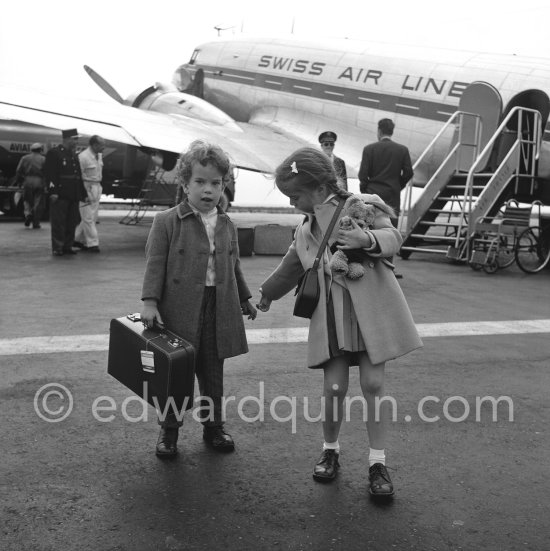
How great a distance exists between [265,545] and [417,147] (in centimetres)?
1246

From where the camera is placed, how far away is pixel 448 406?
Answer: 4.62 metres

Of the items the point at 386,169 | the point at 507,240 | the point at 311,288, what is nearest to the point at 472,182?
the point at 507,240

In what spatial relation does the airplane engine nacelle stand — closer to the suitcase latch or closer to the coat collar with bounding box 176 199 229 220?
the coat collar with bounding box 176 199 229 220

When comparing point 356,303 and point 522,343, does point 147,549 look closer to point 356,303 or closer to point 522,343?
point 356,303

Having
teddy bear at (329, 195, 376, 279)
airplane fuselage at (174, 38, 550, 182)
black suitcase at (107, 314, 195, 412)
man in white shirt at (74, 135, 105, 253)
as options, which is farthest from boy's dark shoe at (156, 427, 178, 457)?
airplane fuselage at (174, 38, 550, 182)

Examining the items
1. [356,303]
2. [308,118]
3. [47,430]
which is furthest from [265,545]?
[308,118]

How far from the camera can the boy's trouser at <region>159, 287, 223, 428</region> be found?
12.7 ft

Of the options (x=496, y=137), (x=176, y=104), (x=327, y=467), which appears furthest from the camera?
(x=176, y=104)

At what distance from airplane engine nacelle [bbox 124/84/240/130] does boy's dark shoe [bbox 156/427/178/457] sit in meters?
13.3

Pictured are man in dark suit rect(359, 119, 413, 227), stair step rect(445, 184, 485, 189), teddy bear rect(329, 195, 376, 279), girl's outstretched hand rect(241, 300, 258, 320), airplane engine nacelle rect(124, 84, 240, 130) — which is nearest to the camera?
teddy bear rect(329, 195, 376, 279)

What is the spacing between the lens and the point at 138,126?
43.9 feet

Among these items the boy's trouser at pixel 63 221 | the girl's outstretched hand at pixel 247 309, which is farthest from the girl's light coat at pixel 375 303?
the boy's trouser at pixel 63 221

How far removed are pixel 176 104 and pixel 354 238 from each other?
14.7 meters

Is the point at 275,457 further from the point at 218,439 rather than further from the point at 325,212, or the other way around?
the point at 325,212
